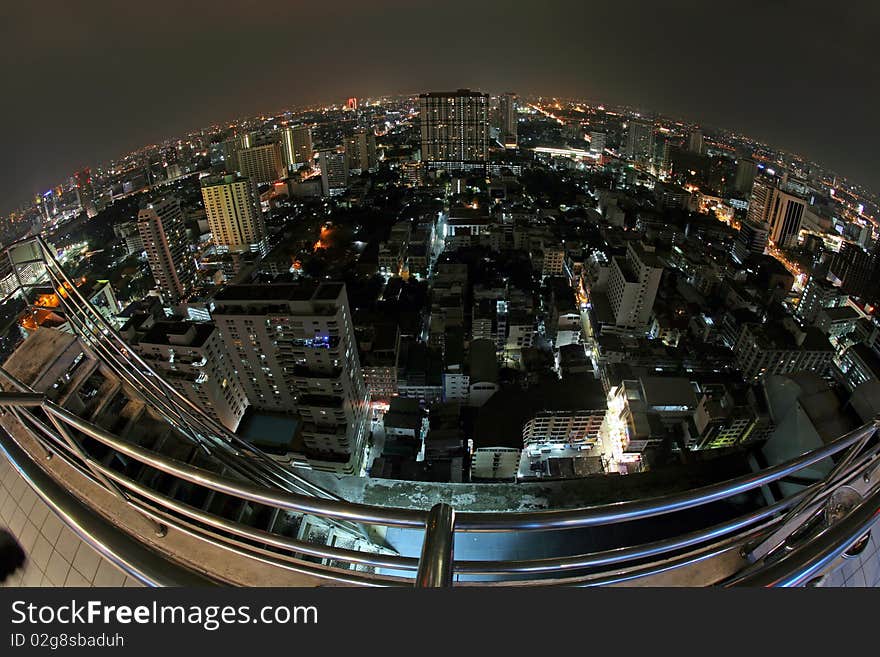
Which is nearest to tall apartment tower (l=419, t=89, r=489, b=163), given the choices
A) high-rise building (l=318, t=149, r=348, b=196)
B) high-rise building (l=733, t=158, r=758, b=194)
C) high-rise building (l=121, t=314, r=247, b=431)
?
high-rise building (l=318, t=149, r=348, b=196)

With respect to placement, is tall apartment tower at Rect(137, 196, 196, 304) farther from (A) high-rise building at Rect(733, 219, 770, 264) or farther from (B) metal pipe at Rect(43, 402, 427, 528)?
(A) high-rise building at Rect(733, 219, 770, 264)

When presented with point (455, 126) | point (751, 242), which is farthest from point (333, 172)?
point (751, 242)

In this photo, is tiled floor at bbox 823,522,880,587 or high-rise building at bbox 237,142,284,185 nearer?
tiled floor at bbox 823,522,880,587

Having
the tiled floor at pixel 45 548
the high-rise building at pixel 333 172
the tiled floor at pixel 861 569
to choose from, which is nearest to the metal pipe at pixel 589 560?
the tiled floor at pixel 861 569

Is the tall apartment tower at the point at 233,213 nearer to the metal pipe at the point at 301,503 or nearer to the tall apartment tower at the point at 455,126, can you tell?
the tall apartment tower at the point at 455,126

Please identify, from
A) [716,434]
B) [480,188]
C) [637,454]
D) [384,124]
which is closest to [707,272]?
[716,434]
